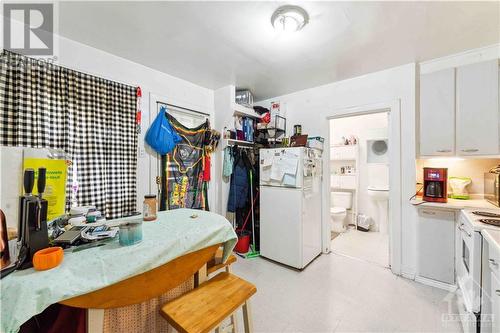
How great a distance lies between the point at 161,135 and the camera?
94.3 inches

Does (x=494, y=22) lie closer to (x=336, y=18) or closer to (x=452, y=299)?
(x=336, y=18)

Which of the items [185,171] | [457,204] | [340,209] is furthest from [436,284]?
[185,171]

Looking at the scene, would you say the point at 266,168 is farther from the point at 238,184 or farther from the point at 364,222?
the point at 364,222

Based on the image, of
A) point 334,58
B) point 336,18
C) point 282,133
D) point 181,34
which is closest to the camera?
point 336,18

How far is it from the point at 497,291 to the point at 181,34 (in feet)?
9.34

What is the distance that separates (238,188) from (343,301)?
1835 mm

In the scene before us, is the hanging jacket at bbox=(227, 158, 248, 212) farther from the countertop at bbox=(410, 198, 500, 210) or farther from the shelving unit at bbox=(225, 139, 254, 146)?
the countertop at bbox=(410, 198, 500, 210)

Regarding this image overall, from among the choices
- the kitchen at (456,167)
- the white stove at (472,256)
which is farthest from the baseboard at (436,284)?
the white stove at (472,256)

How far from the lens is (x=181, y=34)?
72.0 inches

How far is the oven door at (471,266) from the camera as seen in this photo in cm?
137

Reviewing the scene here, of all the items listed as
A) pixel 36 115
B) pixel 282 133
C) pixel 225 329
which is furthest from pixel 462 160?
pixel 36 115

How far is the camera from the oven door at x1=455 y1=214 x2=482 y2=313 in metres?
1.37

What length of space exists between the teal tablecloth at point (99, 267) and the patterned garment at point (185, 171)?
1.43 metres

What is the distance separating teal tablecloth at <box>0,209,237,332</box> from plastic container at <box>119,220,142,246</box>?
3 centimetres
